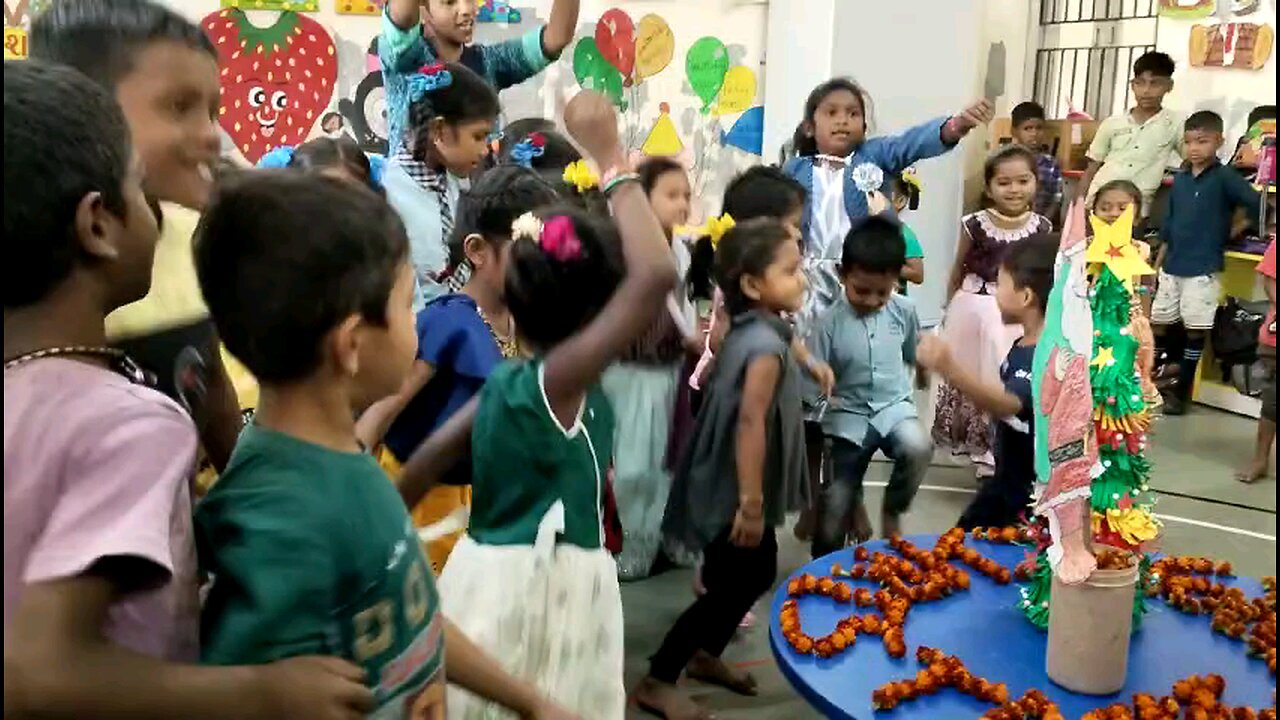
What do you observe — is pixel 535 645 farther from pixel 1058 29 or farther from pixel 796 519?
pixel 1058 29

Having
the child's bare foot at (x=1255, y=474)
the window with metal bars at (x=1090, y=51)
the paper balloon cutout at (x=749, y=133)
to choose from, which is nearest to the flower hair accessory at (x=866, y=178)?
the paper balloon cutout at (x=749, y=133)

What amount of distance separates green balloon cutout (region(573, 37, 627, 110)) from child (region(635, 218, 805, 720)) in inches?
123

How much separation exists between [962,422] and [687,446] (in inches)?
91.8

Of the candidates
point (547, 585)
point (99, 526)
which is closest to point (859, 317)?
point (547, 585)

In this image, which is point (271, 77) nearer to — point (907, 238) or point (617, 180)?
point (907, 238)

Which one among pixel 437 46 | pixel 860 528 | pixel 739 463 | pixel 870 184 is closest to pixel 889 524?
pixel 860 528

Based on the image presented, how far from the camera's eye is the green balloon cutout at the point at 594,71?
592 cm

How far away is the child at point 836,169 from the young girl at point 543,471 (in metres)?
2.46

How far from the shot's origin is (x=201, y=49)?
1.31 m

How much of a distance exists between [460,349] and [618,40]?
4185mm

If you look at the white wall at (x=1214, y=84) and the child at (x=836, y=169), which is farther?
the white wall at (x=1214, y=84)

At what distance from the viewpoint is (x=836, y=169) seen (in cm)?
436

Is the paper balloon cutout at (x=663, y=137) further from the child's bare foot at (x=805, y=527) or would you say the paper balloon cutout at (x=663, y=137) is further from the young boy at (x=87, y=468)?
the young boy at (x=87, y=468)

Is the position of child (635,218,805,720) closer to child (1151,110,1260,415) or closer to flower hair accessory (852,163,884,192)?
flower hair accessory (852,163,884,192)
